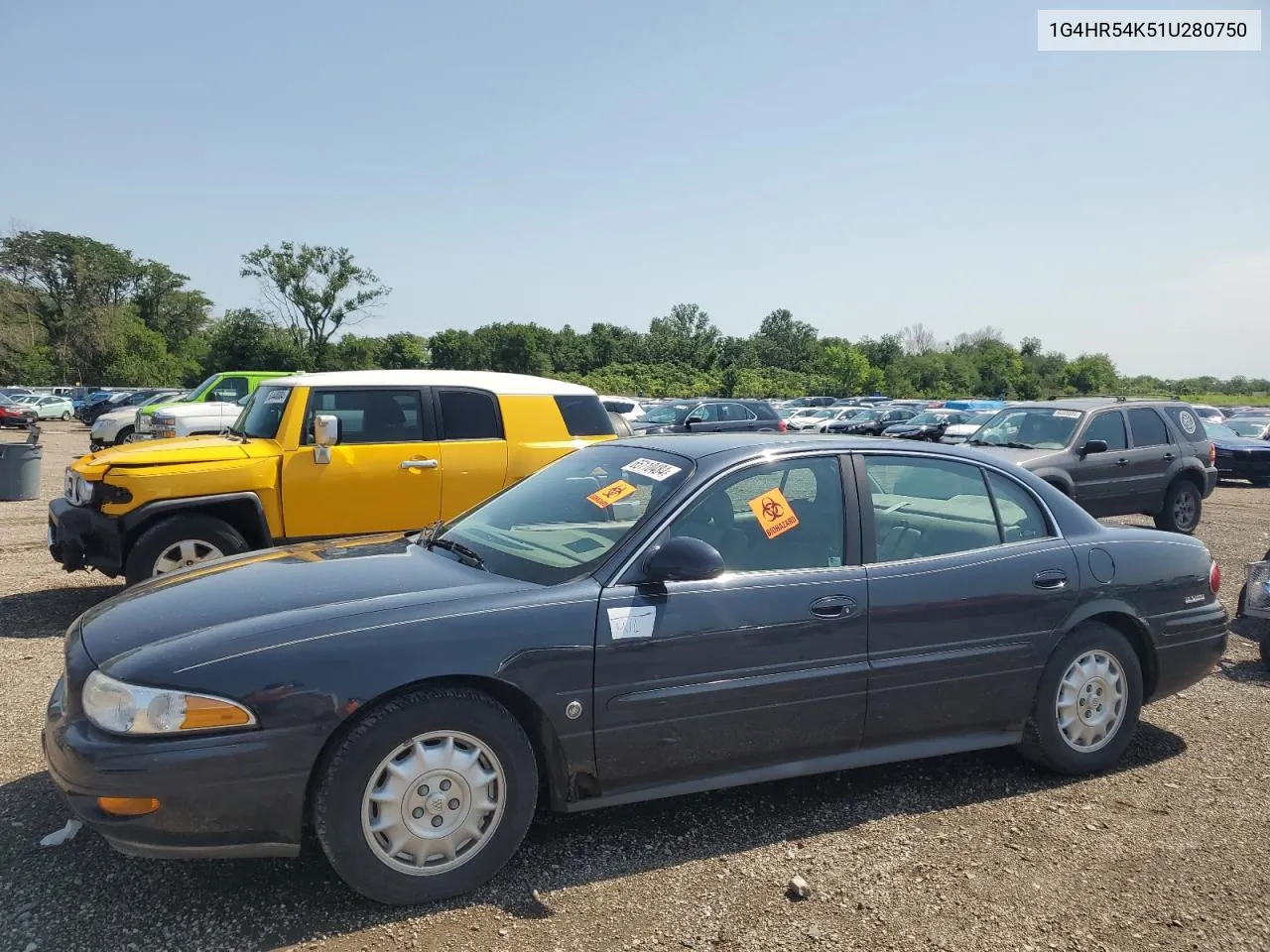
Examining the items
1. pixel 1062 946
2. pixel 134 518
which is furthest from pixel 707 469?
pixel 134 518

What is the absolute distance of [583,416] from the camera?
26.6 feet

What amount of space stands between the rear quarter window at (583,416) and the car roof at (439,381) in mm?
70

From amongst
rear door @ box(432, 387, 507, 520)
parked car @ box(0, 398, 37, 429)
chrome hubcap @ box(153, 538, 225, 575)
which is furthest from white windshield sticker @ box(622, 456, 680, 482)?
parked car @ box(0, 398, 37, 429)

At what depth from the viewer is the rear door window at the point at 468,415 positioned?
24.6 feet

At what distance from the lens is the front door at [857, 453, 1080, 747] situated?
374 centimetres

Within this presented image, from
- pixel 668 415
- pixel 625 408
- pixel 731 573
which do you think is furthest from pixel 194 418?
pixel 625 408

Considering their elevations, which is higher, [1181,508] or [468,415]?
[468,415]

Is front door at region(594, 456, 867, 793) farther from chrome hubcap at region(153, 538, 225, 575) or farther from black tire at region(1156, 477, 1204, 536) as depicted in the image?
black tire at region(1156, 477, 1204, 536)

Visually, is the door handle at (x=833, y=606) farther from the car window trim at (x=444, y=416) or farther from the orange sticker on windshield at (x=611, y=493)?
the car window trim at (x=444, y=416)

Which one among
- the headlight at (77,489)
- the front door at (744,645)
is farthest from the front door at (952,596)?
the headlight at (77,489)

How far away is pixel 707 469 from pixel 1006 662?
1.53m

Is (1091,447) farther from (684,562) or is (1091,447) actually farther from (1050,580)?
(684,562)

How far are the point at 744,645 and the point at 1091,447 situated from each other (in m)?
8.69

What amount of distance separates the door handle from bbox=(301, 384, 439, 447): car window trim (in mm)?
4503
